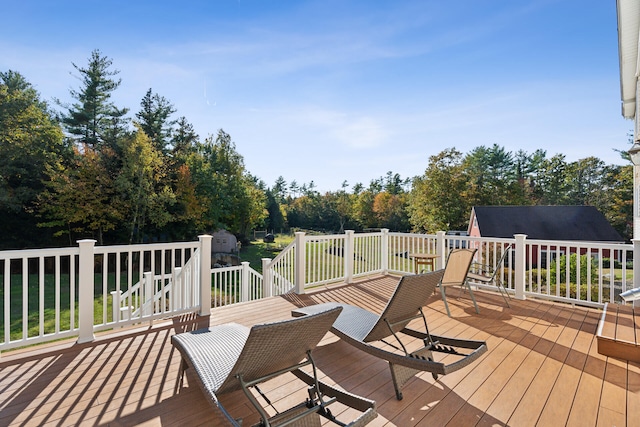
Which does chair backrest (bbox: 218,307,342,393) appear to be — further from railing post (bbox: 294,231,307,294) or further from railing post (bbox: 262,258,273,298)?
railing post (bbox: 262,258,273,298)

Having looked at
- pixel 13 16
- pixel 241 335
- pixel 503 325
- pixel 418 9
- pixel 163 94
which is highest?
pixel 163 94

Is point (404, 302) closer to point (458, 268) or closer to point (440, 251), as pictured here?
point (458, 268)

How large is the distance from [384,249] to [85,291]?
5584mm

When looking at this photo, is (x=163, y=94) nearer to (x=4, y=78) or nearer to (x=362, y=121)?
(x=4, y=78)

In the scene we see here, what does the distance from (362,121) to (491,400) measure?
11.4 meters

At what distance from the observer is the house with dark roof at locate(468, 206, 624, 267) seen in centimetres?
2033

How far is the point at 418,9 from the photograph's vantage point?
7047mm

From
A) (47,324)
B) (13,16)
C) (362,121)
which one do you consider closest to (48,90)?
(13,16)

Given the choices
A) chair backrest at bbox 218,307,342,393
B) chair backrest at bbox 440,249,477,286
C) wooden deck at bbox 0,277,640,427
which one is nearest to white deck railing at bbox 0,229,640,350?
wooden deck at bbox 0,277,640,427

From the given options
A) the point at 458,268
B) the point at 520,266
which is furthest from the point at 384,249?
the point at 520,266

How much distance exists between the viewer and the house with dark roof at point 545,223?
2033 centimetres

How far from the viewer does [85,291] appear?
334 centimetres

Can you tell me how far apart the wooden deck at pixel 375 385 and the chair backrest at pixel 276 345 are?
1.64 ft

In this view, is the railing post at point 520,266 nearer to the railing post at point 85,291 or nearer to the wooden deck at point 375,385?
the wooden deck at point 375,385
